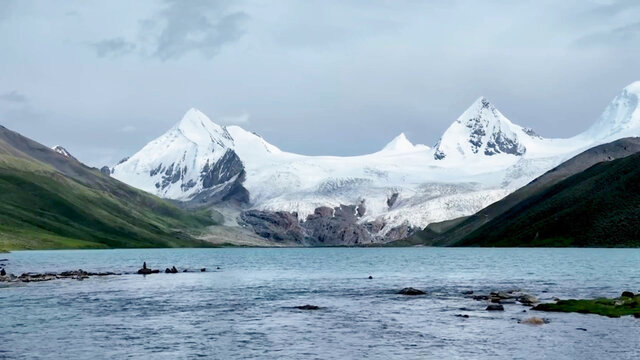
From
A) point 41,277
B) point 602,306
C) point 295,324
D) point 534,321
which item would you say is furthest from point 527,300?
point 41,277

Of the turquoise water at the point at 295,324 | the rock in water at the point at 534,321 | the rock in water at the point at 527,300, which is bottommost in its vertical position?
the turquoise water at the point at 295,324

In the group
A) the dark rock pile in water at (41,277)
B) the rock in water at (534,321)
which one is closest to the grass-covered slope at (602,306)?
the rock in water at (534,321)

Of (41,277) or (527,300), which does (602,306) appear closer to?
(527,300)

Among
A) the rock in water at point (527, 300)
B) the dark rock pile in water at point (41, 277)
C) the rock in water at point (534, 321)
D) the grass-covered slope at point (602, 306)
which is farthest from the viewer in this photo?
the dark rock pile in water at point (41, 277)

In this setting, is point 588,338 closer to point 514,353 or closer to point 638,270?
point 514,353

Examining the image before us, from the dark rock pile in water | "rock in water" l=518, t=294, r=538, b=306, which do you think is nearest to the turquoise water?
"rock in water" l=518, t=294, r=538, b=306

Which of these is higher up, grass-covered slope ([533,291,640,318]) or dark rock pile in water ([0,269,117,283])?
grass-covered slope ([533,291,640,318])

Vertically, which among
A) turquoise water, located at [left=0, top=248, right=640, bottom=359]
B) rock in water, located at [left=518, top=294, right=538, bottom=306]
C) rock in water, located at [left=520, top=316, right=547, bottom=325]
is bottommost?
turquoise water, located at [left=0, top=248, right=640, bottom=359]

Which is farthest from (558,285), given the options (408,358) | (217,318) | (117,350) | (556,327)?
(117,350)

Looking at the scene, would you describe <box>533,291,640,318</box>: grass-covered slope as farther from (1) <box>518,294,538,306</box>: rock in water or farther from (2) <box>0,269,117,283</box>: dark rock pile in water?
(2) <box>0,269,117,283</box>: dark rock pile in water

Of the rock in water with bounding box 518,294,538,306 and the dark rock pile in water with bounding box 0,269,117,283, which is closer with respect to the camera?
the rock in water with bounding box 518,294,538,306

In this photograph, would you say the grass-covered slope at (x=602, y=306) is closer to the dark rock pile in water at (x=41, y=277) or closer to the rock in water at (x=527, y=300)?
the rock in water at (x=527, y=300)

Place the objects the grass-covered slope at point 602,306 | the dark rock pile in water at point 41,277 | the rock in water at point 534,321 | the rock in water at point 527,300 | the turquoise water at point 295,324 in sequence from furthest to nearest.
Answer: the dark rock pile in water at point 41,277 → the rock in water at point 527,300 → the grass-covered slope at point 602,306 → the rock in water at point 534,321 → the turquoise water at point 295,324

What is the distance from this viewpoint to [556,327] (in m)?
67.7
